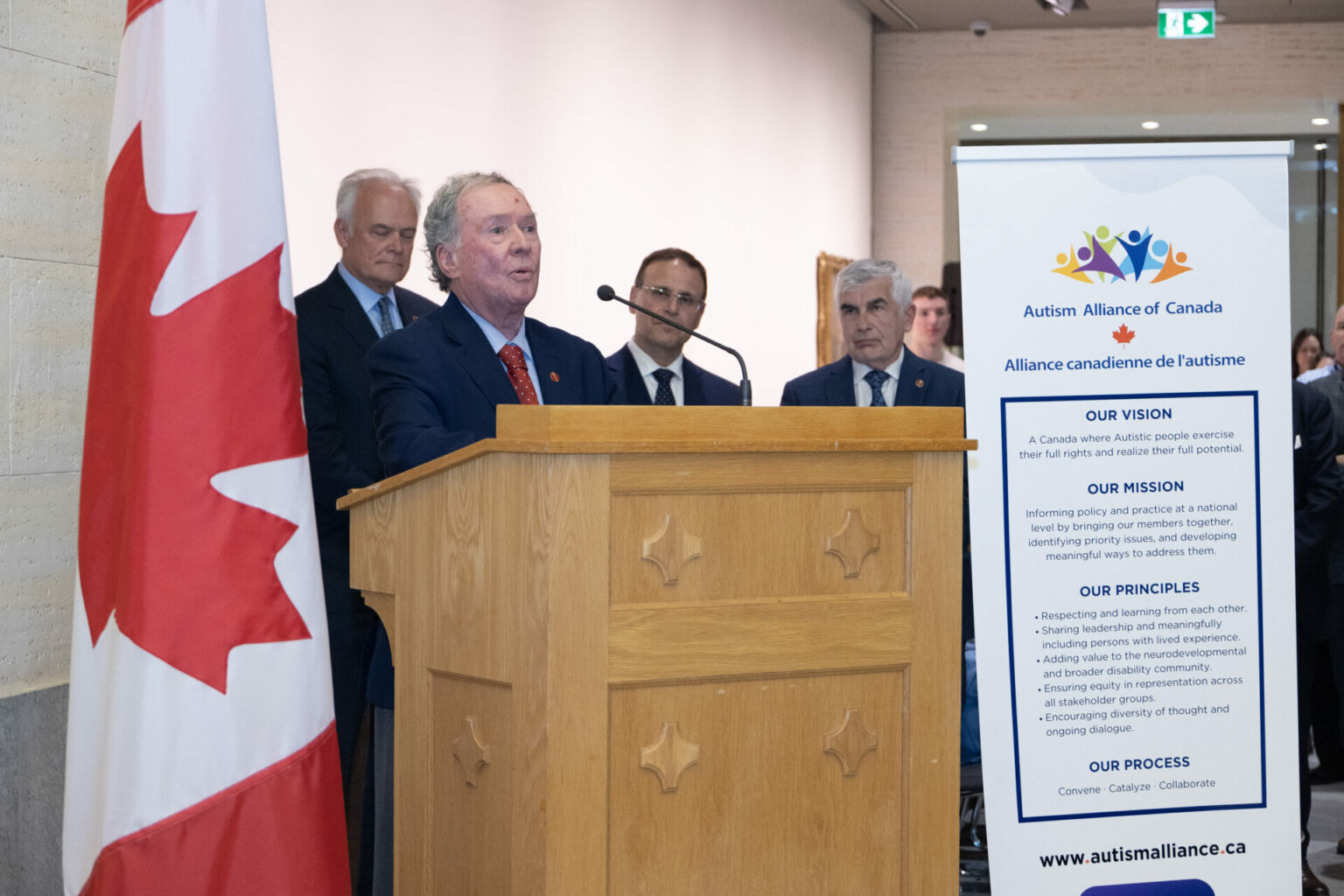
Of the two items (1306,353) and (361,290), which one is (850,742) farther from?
(1306,353)

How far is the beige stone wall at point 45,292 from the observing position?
2459mm

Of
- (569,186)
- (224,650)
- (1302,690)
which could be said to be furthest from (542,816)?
(569,186)

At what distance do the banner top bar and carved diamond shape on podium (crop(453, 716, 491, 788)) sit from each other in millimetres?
1363

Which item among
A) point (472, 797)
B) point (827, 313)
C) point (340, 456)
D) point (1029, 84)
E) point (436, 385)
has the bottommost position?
point (472, 797)

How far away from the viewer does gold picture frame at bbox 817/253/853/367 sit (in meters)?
8.89

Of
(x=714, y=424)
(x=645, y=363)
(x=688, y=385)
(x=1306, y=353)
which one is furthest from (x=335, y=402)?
(x=1306, y=353)

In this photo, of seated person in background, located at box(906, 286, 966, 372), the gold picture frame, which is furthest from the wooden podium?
the gold picture frame

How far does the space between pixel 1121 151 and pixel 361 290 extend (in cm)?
181

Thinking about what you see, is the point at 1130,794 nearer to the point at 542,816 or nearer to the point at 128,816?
the point at 542,816

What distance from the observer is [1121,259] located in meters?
2.67

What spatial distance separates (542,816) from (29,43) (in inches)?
66.4

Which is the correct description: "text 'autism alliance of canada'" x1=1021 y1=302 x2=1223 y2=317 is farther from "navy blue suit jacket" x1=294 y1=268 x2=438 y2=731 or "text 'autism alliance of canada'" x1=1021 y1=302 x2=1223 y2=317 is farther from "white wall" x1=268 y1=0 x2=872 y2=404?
"white wall" x1=268 y1=0 x2=872 y2=404

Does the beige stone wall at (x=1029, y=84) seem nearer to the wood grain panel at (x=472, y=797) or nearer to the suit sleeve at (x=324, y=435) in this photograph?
the suit sleeve at (x=324, y=435)

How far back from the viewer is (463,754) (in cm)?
196
